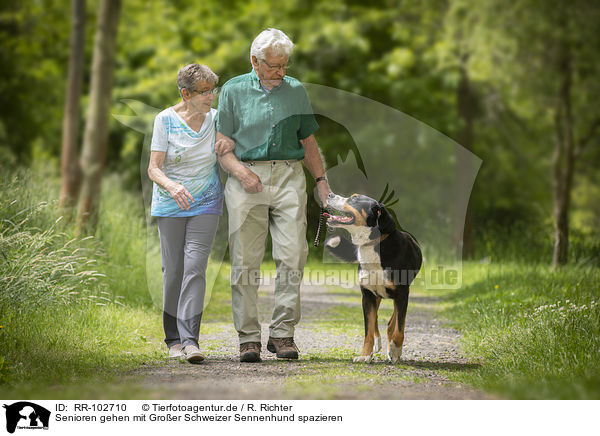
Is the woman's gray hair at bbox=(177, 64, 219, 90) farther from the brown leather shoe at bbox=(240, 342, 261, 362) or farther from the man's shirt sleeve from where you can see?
the brown leather shoe at bbox=(240, 342, 261, 362)

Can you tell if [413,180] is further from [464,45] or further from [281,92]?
[281,92]

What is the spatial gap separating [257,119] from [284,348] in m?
1.79

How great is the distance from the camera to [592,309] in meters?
6.26

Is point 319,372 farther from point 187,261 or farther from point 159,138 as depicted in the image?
point 159,138

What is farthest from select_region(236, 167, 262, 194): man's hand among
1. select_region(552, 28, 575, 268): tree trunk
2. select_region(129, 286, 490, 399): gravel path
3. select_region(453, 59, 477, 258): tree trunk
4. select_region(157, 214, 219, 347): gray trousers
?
select_region(552, 28, 575, 268): tree trunk

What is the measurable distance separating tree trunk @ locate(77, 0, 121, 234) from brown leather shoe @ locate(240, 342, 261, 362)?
8518 mm

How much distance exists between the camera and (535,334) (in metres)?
5.86

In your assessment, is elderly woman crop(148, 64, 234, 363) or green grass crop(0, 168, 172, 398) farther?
elderly woman crop(148, 64, 234, 363)

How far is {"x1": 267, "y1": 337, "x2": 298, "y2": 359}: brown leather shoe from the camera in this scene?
5.67 m

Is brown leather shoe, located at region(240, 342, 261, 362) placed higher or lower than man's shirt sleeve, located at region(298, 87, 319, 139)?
lower

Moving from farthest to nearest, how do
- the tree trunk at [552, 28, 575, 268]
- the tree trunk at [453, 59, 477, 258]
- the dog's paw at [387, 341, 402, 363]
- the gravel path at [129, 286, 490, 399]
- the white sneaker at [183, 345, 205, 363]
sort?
the tree trunk at [552, 28, 575, 268], the tree trunk at [453, 59, 477, 258], the dog's paw at [387, 341, 402, 363], the white sneaker at [183, 345, 205, 363], the gravel path at [129, 286, 490, 399]

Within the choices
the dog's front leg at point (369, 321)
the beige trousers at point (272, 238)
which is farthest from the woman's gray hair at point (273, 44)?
the dog's front leg at point (369, 321)
